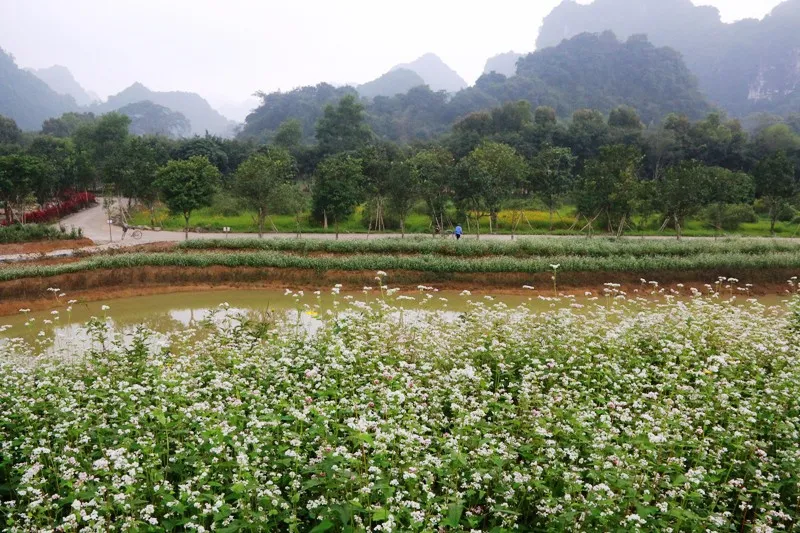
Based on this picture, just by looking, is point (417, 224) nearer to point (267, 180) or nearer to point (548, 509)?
point (267, 180)

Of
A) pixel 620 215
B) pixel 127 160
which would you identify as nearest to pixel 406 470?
pixel 620 215

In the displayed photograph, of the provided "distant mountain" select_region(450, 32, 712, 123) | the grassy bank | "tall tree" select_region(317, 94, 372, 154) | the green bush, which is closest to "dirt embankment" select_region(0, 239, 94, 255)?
the grassy bank

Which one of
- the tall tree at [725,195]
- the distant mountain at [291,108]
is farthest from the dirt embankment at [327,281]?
the distant mountain at [291,108]

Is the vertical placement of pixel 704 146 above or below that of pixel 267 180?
above

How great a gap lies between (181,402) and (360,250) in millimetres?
19107

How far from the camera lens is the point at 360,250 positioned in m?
24.8

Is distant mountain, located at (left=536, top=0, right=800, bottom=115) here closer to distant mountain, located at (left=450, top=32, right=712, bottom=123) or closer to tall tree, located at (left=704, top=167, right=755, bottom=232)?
distant mountain, located at (left=450, top=32, right=712, bottom=123)

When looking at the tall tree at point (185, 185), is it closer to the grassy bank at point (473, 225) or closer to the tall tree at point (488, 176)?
the grassy bank at point (473, 225)

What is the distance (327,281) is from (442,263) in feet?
16.3

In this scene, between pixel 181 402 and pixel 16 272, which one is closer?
pixel 181 402

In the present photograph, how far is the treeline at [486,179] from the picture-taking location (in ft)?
101

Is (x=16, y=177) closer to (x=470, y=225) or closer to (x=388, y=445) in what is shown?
(x=470, y=225)

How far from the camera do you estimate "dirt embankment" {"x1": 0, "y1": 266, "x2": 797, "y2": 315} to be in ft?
67.4

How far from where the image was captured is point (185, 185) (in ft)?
101
